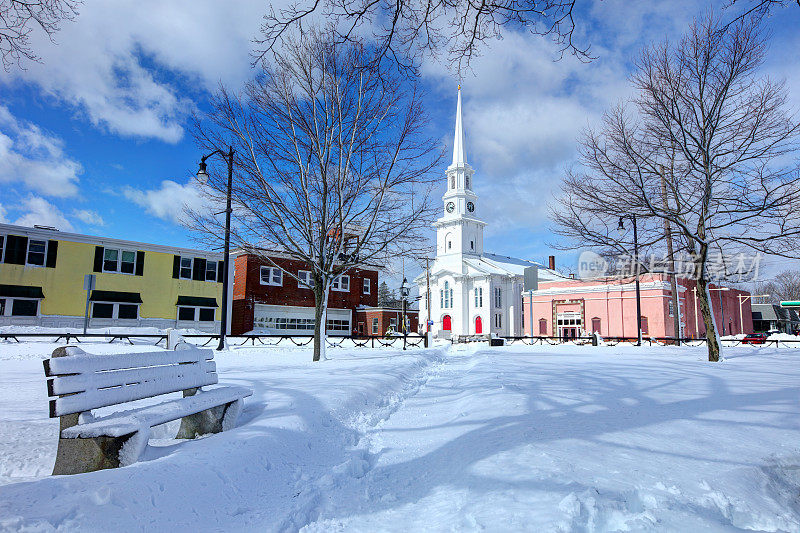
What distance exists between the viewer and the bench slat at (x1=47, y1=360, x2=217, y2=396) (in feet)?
11.1

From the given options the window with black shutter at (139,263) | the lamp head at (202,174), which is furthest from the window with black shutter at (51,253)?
the lamp head at (202,174)

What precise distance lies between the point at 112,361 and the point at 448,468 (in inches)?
120

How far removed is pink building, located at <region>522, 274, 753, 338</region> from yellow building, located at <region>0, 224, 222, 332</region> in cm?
2544

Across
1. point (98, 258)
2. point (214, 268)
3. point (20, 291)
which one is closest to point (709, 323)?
point (214, 268)

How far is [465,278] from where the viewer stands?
53.7m

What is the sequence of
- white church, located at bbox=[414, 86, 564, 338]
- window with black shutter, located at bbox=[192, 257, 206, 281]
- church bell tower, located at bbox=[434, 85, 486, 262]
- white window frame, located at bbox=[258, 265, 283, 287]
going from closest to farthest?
1. window with black shutter, located at bbox=[192, 257, 206, 281]
2. white window frame, located at bbox=[258, 265, 283, 287]
3. white church, located at bbox=[414, 86, 564, 338]
4. church bell tower, located at bbox=[434, 85, 486, 262]

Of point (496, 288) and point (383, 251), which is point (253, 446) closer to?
point (383, 251)

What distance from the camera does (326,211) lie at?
49.2 ft

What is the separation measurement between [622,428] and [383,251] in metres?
11.2

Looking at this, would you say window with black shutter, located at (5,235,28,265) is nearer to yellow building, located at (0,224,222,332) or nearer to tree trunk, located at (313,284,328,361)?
yellow building, located at (0,224,222,332)

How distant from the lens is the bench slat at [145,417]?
346 cm

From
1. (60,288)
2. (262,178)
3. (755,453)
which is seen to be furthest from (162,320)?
(755,453)

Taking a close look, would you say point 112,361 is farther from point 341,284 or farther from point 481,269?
point 481,269

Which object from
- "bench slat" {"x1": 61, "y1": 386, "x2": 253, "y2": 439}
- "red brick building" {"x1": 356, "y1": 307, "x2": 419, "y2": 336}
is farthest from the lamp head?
"red brick building" {"x1": 356, "y1": 307, "x2": 419, "y2": 336}
